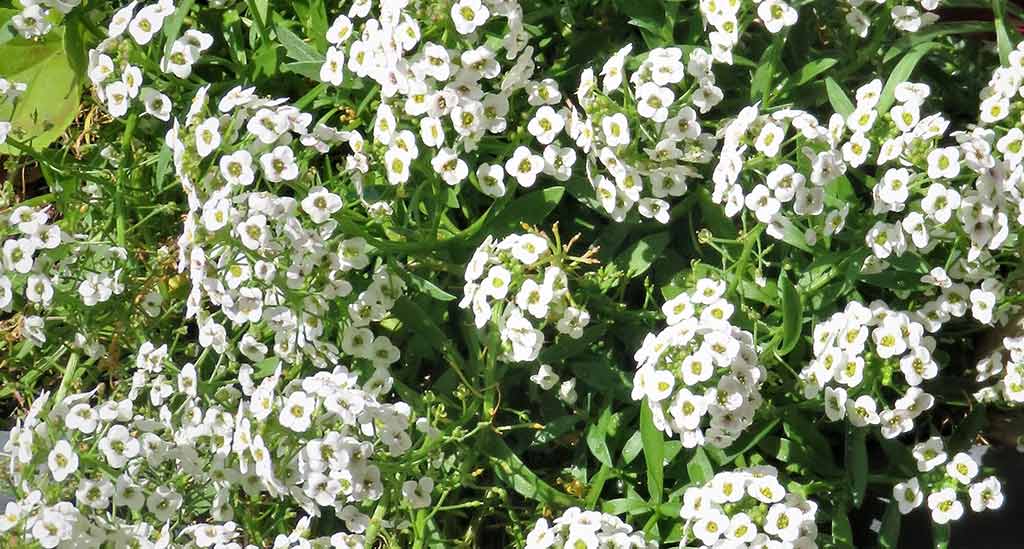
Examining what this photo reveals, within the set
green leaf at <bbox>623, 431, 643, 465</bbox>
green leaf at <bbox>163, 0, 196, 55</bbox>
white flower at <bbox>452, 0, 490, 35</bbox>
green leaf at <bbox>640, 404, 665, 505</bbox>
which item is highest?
white flower at <bbox>452, 0, 490, 35</bbox>

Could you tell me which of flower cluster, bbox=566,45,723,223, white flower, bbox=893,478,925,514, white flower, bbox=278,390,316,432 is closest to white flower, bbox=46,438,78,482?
white flower, bbox=278,390,316,432

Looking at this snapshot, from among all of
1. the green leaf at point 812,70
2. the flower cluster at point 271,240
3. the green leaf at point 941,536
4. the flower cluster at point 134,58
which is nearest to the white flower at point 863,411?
the green leaf at point 941,536

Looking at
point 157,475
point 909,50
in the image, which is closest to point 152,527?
point 157,475

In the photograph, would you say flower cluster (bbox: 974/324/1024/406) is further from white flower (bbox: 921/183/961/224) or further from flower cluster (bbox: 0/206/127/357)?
flower cluster (bbox: 0/206/127/357)

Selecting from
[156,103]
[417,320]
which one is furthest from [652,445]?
[156,103]

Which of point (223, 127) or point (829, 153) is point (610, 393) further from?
point (223, 127)

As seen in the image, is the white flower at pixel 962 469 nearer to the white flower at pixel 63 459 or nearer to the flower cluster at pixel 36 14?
the white flower at pixel 63 459

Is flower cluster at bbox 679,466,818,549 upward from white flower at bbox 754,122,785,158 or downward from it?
downward

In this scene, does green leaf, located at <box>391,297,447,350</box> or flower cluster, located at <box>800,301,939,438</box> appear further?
green leaf, located at <box>391,297,447,350</box>

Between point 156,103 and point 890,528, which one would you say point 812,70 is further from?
point 156,103
